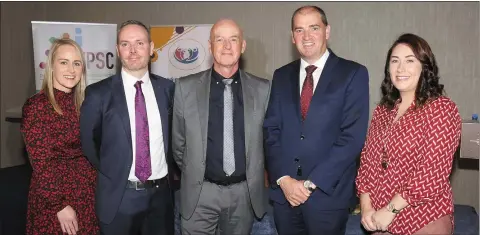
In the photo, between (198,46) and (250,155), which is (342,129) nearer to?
(250,155)

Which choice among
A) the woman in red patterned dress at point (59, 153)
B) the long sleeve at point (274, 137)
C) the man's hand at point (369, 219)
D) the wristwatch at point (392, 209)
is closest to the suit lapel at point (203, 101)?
the long sleeve at point (274, 137)

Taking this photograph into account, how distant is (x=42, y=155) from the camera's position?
8.14 ft

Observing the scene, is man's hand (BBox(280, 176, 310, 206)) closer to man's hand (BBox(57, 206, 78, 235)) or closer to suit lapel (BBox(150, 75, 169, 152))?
suit lapel (BBox(150, 75, 169, 152))

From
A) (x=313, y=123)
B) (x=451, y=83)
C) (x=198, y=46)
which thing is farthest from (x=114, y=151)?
(x=451, y=83)

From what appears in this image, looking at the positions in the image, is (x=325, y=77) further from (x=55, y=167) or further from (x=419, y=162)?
(x=55, y=167)

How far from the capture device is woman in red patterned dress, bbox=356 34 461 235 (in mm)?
2047

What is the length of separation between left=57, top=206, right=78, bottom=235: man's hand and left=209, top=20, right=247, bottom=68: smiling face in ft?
3.80

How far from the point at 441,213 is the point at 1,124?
19.0 ft

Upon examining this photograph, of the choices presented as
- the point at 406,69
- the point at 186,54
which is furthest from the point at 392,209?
the point at 186,54

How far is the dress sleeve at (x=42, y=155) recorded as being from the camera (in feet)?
8.13

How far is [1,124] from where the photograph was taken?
6.17 meters

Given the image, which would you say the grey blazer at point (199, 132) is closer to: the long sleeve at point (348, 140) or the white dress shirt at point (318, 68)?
the white dress shirt at point (318, 68)

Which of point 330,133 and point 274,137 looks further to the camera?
point 274,137

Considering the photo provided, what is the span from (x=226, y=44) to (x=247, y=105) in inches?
14.5
